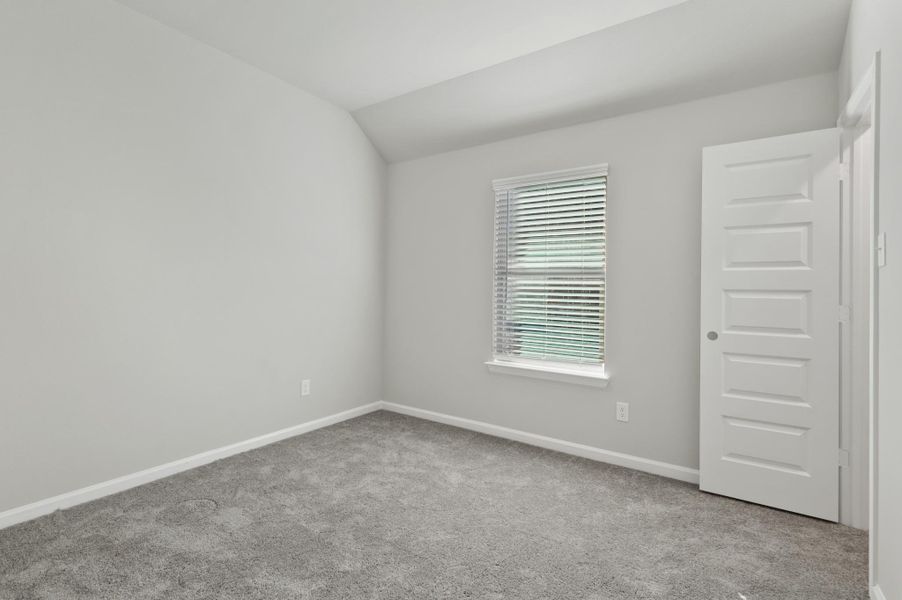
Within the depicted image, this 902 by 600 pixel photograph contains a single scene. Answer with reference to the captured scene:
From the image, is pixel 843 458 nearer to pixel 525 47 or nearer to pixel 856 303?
pixel 856 303

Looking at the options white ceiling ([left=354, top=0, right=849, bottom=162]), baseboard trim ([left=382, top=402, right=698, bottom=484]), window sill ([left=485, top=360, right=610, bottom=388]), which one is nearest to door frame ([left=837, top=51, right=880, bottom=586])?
white ceiling ([left=354, top=0, right=849, bottom=162])

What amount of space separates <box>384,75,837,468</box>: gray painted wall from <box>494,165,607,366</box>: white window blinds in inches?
3.7

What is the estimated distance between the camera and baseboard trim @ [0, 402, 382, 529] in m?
2.26

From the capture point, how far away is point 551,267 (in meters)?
3.49

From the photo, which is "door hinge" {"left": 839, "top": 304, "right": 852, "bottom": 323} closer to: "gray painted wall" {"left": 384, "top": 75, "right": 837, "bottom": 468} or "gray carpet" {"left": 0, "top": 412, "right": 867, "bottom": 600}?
"gray painted wall" {"left": 384, "top": 75, "right": 837, "bottom": 468}

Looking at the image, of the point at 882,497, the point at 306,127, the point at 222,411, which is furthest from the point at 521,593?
the point at 306,127

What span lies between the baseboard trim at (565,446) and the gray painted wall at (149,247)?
0.90m

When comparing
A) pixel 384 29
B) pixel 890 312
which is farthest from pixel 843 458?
pixel 384 29

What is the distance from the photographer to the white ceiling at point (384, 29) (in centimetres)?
252

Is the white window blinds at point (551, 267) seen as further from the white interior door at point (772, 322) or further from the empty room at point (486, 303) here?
the white interior door at point (772, 322)

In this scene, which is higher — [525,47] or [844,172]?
[525,47]

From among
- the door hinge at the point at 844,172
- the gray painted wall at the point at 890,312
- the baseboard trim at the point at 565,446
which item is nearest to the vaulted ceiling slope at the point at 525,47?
the door hinge at the point at 844,172

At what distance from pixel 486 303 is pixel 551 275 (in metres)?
0.59

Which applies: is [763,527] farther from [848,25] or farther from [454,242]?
[454,242]
